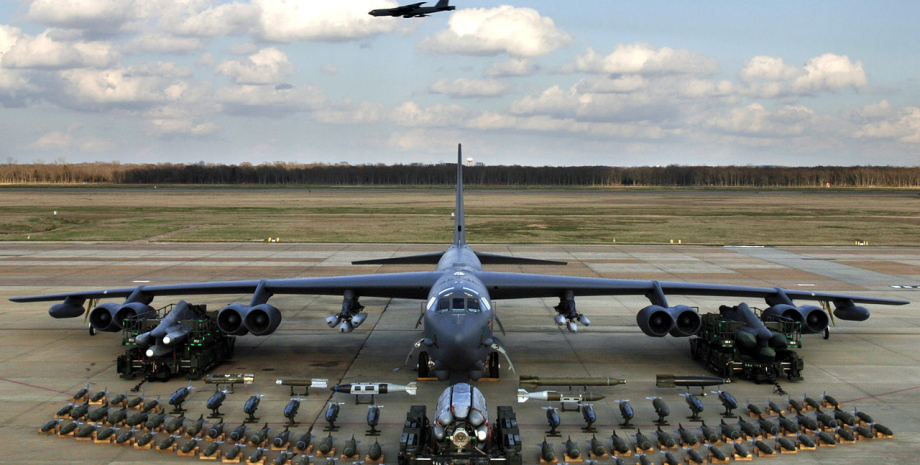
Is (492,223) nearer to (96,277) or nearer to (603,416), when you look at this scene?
(96,277)

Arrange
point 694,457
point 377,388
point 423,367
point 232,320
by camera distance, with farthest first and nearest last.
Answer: point 232,320 < point 423,367 < point 377,388 < point 694,457

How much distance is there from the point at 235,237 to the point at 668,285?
149 ft

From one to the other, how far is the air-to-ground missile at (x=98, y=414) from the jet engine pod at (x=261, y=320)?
5.03 metres

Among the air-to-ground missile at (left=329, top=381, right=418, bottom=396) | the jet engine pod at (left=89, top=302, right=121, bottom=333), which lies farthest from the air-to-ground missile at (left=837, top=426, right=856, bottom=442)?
the jet engine pod at (left=89, top=302, right=121, bottom=333)

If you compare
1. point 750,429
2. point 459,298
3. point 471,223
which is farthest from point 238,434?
point 471,223

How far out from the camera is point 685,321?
843 inches

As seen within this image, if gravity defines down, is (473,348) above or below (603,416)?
above

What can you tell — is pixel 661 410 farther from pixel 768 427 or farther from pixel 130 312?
pixel 130 312

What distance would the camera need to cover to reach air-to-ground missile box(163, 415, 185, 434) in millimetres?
15891

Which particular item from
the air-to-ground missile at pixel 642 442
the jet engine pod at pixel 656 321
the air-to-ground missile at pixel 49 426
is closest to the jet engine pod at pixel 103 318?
the air-to-ground missile at pixel 49 426

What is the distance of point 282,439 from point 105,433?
4.32 m

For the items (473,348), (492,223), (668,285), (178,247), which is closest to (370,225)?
(492,223)

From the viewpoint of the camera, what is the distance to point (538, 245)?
55469 millimetres

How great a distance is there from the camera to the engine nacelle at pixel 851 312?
79.2 feet
